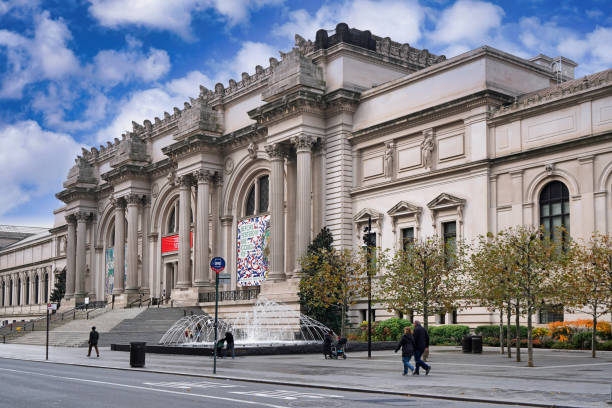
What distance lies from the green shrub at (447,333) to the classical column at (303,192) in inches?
444

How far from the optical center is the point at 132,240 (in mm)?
71750

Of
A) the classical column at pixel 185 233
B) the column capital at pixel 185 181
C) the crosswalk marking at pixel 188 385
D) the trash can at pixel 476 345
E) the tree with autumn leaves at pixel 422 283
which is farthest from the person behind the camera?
the column capital at pixel 185 181

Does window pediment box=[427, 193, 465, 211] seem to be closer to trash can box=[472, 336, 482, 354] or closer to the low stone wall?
the low stone wall

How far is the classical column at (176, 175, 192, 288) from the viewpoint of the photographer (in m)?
61.8

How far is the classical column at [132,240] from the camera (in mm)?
71000

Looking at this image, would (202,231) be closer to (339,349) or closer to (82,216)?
(82,216)

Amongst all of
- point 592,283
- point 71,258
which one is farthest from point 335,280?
point 71,258

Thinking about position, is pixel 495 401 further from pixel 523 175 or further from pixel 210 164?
pixel 210 164

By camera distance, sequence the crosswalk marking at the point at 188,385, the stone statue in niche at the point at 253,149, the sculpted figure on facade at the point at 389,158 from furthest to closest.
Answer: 1. the stone statue in niche at the point at 253,149
2. the sculpted figure on facade at the point at 389,158
3. the crosswalk marking at the point at 188,385

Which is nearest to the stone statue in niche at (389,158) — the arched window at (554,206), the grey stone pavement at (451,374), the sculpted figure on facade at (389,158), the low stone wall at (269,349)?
the sculpted figure on facade at (389,158)

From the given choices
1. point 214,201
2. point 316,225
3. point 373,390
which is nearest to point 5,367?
point 373,390

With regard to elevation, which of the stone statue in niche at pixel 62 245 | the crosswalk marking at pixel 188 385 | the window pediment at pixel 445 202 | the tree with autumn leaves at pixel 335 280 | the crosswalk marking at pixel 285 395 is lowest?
the crosswalk marking at pixel 188 385

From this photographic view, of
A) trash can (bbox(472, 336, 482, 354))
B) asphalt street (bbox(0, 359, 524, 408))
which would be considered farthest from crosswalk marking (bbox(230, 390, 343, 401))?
trash can (bbox(472, 336, 482, 354))

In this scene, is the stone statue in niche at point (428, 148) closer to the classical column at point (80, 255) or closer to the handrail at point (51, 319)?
the handrail at point (51, 319)
